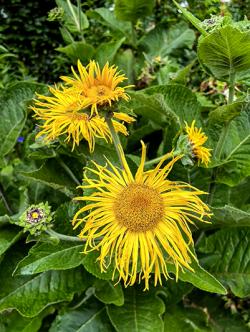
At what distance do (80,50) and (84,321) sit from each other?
87 cm

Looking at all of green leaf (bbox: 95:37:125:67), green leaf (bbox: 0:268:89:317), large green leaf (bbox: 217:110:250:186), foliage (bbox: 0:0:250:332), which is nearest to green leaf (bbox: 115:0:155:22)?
green leaf (bbox: 95:37:125:67)

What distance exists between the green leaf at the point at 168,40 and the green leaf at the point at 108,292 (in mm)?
942

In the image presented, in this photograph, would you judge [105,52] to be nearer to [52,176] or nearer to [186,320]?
[52,176]

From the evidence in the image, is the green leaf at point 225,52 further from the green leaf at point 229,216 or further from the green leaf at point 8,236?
the green leaf at point 8,236

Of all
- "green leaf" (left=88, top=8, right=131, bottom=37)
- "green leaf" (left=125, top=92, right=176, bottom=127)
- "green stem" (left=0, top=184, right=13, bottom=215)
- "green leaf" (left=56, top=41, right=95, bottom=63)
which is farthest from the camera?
"green leaf" (left=88, top=8, right=131, bottom=37)

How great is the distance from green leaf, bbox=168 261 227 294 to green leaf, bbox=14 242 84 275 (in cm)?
22

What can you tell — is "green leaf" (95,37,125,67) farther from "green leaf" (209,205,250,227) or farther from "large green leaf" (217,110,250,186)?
"green leaf" (209,205,250,227)

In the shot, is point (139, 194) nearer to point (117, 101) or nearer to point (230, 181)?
point (117, 101)

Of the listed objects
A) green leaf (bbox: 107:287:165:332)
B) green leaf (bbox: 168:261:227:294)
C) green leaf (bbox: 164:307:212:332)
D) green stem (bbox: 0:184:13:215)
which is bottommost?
green leaf (bbox: 164:307:212:332)

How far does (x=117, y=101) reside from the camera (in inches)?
42.9

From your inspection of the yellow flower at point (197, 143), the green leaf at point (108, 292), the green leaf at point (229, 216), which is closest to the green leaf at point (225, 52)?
the yellow flower at point (197, 143)

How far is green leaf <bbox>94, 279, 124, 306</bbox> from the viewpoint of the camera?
1.30 m

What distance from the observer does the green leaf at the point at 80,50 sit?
1.85m

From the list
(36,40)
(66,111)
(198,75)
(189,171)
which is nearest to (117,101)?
(66,111)
